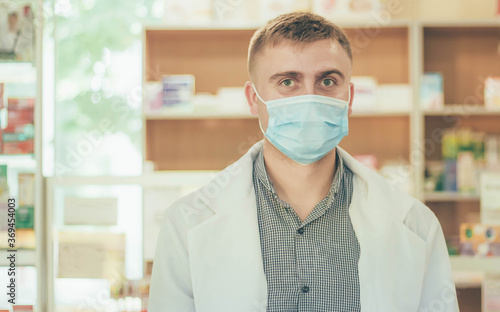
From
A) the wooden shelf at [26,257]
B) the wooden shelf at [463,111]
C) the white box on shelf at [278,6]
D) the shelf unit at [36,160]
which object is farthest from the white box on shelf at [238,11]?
the wooden shelf at [26,257]

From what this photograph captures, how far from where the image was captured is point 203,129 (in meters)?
4.02

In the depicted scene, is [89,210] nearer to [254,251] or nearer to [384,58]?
[254,251]

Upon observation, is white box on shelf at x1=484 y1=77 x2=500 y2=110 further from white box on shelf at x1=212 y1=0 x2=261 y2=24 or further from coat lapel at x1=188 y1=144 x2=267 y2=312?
coat lapel at x1=188 y1=144 x2=267 y2=312

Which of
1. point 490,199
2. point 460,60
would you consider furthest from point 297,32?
point 460,60

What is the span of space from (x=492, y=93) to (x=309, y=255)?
2908 millimetres

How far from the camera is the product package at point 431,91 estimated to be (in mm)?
3672

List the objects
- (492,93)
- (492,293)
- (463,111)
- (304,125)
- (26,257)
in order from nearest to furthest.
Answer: (304,125) → (26,257) → (492,293) → (463,111) → (492,93)

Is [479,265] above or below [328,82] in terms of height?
below

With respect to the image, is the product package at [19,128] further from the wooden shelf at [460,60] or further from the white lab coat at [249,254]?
the wooden shelf at [460,60]

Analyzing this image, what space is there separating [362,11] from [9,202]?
100 inches

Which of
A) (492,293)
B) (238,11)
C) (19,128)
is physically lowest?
(492,293)

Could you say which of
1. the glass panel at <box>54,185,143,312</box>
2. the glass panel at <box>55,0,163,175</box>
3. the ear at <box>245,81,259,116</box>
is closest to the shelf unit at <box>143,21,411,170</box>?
the glass panel at <box>55,0,163,175</box>

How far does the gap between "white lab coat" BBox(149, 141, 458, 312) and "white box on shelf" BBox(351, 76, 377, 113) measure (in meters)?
2.13

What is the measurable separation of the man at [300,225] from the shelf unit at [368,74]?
2.42 meters
